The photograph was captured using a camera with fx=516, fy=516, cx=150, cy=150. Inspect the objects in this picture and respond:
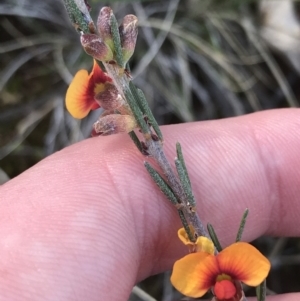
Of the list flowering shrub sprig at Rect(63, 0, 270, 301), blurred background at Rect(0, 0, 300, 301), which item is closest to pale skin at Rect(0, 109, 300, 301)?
flowering shrub sprig at Rect(63, 0, 270, 301)

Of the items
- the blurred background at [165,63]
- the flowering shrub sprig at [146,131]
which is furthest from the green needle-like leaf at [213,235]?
the blurred background at [165,63]

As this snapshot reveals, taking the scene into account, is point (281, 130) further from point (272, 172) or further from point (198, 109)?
point (198, 109)

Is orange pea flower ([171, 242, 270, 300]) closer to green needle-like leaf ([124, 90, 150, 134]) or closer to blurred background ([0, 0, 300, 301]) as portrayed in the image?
green needle-like leaf ([124, 90, 150, 134])

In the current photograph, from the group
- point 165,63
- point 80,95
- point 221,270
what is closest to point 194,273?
point 221,270

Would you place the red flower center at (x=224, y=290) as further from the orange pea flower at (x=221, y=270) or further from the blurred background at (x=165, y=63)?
the blurred background at (x=165, y=63)

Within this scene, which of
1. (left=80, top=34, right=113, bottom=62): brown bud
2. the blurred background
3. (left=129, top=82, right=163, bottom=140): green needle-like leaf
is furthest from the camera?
the blurred background

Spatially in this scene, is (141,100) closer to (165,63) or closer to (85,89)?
(85,89)
